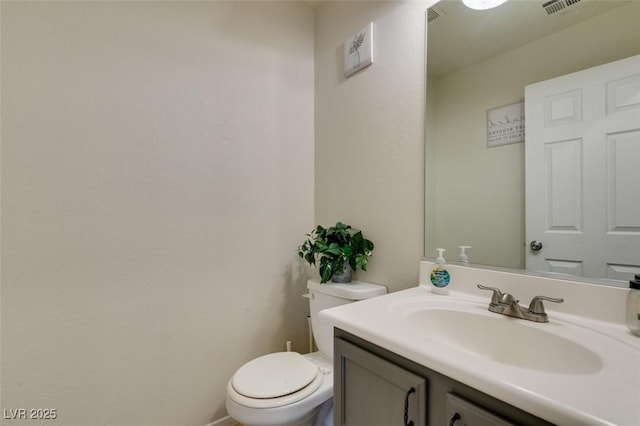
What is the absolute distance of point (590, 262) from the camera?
787 mm

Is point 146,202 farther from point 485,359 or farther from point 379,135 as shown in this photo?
point 485,359

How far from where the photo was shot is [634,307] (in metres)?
0.65

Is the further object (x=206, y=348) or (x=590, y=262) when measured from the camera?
(x=206, y=348)

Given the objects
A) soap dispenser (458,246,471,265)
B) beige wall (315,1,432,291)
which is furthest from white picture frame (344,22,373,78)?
soap dispenser (458,246,471,265)

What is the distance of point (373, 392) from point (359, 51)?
1.49 metres

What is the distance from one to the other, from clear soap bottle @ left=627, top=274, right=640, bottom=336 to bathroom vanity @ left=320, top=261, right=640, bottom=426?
2 cm

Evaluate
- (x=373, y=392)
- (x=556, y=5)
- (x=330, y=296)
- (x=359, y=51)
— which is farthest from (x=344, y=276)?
(x=556, y=5)

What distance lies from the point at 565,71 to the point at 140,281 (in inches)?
69.3

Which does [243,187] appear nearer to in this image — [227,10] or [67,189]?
[67,189]

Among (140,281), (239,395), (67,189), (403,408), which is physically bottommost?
(239,395)

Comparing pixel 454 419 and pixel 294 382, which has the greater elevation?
pixel 454 419

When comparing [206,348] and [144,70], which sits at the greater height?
[144,70]

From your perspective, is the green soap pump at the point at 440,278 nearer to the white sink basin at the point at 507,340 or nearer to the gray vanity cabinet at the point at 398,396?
the white sink basin at the point at 507,340

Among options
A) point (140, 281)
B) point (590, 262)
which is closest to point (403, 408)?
point (590, 262)
